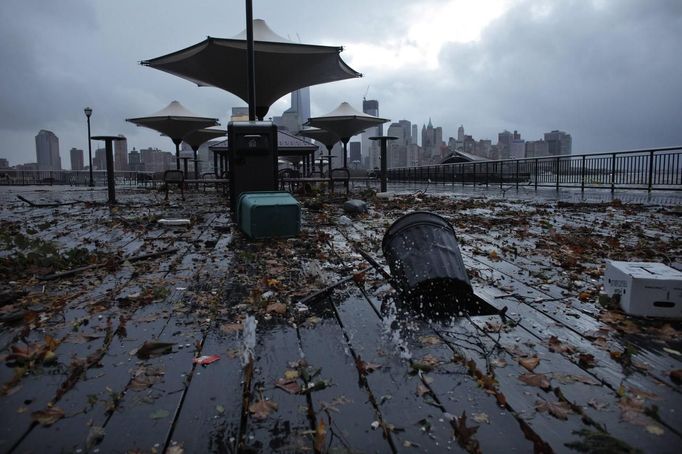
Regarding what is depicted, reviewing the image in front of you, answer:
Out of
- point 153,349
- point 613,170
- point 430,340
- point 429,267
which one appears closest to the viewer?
point 153,349

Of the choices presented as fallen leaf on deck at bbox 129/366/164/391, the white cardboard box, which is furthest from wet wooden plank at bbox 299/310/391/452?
the white cardboard box

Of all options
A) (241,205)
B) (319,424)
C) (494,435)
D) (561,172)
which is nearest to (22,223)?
(241,205)

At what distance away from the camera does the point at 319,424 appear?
1.52 m

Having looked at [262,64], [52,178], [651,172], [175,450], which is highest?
[262,64]

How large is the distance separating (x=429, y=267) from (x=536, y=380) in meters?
1.13

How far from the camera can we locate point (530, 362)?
199cm

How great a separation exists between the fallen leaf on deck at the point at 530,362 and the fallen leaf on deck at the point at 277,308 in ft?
4.43

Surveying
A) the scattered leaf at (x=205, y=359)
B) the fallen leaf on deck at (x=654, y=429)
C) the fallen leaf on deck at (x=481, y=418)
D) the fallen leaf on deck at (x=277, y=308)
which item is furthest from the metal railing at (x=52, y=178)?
the fallen leaf on deck at (x=654, y=429)

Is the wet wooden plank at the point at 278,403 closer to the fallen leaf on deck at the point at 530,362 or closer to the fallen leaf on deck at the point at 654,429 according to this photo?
the fallen leaf on deck at the point at 530,362

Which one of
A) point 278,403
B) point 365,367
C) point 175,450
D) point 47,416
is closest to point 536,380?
point 365,367

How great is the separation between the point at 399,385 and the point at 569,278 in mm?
2239

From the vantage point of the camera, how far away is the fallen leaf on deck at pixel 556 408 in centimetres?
158

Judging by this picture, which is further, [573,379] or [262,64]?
[262,64]

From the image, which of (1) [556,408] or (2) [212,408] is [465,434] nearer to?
(1) [556,408]
